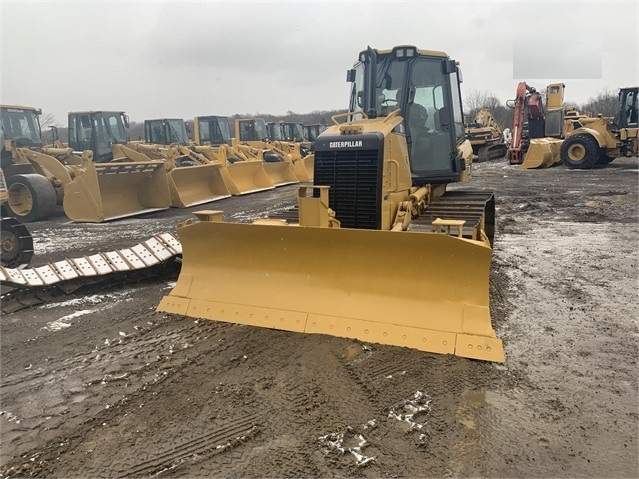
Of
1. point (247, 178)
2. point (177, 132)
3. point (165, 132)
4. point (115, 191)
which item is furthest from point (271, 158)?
point (115, 191)

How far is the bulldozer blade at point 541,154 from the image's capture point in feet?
68.9

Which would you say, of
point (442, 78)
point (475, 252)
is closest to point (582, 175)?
point (442, 78)

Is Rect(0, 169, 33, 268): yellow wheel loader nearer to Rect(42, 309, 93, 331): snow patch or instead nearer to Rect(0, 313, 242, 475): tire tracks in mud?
Rect(42, 309, 93, 331): snow patch

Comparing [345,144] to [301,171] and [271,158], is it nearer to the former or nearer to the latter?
[301,171]

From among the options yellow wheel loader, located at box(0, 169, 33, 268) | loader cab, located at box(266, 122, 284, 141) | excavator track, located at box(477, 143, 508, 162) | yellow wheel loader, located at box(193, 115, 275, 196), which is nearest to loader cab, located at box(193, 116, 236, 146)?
yellow wheel loader, located at box(193, 115, 275, 196)

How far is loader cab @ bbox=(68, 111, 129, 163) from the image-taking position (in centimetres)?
1445

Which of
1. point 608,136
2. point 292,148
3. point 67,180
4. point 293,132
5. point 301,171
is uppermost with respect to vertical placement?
point 293,132

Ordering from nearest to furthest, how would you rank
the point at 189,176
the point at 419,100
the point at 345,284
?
the point at 345,284
the point at 419,100
the point at 189,176

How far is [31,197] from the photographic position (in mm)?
11406

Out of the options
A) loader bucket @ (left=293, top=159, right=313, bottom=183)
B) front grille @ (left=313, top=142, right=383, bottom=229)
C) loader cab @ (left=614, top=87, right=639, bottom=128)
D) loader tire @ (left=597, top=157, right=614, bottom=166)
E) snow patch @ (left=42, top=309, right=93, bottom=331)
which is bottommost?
snow patch @ (left=42, top=309, right=93, bottom=331)

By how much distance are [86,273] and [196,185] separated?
8.67 metres


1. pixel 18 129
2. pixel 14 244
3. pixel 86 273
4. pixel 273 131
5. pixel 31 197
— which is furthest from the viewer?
pixel 273 131

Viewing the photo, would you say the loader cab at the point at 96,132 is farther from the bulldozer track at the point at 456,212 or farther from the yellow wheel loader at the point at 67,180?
the bulldozer track at the point at 456,212

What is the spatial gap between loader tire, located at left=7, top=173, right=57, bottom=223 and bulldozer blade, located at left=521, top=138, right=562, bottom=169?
18.6m
